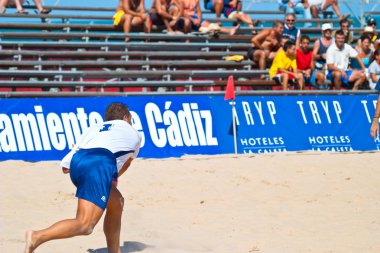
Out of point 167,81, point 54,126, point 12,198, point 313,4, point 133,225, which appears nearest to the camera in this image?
point 133,225

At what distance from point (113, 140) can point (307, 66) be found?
985 cm

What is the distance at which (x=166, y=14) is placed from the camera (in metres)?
16.8

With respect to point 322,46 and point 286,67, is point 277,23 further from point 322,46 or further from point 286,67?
point 286,67

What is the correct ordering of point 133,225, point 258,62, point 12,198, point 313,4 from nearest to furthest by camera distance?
1. point 133,225
2. point 12,198
3. point 258,62
4. point 313,4

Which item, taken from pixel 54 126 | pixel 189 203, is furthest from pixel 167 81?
pixel 189 203

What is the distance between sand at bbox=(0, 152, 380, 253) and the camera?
8.55 meters

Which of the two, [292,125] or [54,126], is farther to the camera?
[292,125]

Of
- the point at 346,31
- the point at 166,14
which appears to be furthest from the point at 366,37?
the point at 166,14

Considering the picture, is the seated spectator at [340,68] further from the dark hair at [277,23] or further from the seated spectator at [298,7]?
the seated spectator at [298,7]

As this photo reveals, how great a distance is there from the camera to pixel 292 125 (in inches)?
578

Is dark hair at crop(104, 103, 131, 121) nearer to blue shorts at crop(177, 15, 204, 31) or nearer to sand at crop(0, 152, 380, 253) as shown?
sand at crop(0, 152, 380, 253)

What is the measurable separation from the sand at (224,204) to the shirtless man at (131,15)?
4018mm

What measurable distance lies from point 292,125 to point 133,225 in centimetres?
595

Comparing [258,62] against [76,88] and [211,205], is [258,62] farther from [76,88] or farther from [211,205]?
[211,205]
